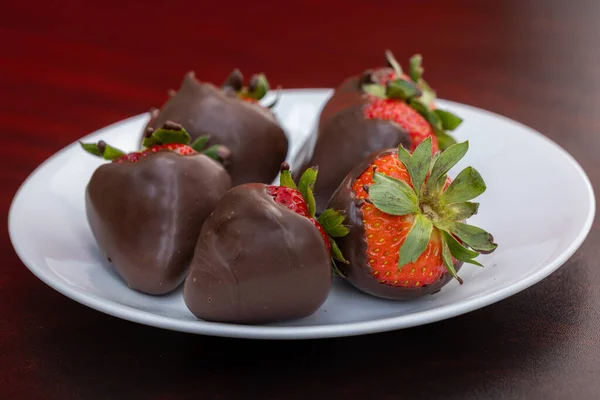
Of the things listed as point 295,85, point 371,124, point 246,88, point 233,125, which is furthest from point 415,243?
point 295,85

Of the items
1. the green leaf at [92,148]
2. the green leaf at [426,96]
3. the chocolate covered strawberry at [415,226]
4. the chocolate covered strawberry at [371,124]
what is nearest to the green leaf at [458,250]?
the chocolate covered strawberry at [415,226]

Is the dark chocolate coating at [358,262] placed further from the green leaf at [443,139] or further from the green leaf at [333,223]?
the green leaf at [443,139]

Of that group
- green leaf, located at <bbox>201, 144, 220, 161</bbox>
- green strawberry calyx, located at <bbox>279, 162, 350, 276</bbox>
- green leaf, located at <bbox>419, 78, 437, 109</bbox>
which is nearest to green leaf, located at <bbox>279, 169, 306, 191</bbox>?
green strawberry calyx, located at <bbox>279, 162, 350, 276</bbox>

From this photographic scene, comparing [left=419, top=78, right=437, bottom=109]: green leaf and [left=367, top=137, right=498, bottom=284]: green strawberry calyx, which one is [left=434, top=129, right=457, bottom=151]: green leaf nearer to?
[left=419, top=78, right=437, bottom=109]: green leaf

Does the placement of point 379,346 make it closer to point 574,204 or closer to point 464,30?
point 574,204

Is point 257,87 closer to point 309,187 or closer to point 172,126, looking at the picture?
point 172,126
